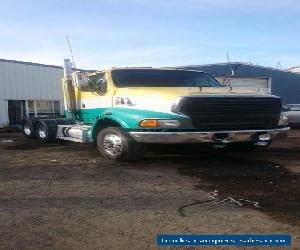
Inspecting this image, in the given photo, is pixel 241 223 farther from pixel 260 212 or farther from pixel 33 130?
pixel 33 130

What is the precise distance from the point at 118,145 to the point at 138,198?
8.83 feet

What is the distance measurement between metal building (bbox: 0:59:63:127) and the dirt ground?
13.3 m

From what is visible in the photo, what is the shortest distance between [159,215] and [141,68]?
17.0 ft

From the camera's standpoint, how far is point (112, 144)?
8648 millimetres

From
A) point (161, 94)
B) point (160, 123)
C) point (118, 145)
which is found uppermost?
point (161, 94)

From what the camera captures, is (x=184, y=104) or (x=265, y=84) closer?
(x=184, y=104)

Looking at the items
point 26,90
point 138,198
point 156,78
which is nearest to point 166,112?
point 156,78

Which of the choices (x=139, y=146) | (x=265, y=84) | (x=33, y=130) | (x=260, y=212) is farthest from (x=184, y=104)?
(x=265, y=84)

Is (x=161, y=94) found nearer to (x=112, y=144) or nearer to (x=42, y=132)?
(x=112, y=144)

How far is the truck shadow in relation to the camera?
214 inches

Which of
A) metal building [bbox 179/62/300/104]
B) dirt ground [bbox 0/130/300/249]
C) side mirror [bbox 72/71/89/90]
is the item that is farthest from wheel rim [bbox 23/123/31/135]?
metal building [bbox 179/62/300/104]

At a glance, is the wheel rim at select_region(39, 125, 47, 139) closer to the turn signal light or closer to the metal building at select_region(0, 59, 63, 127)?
the turn signal light

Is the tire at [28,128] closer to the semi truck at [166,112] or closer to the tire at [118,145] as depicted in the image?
the semi truck at [166,112]

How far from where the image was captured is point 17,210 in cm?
538
